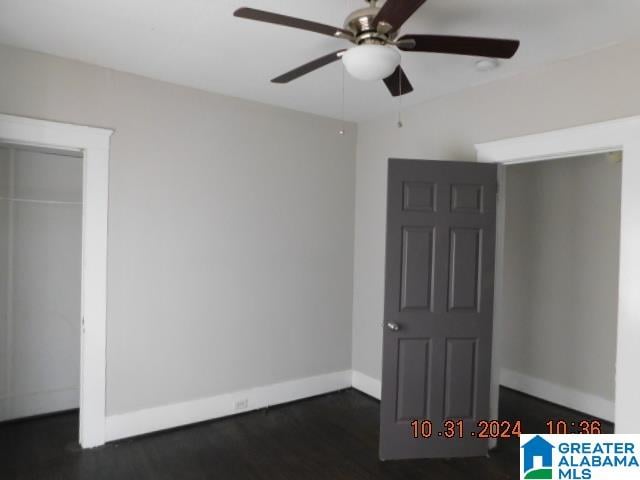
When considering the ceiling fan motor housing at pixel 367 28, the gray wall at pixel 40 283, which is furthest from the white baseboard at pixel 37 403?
the ceiling fan motor housing at pixel 367 28

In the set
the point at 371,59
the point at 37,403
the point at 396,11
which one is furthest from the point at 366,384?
the point at 396,11

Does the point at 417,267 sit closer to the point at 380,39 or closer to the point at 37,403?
the point at 380,39

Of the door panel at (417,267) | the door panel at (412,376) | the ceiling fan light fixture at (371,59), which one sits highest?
the ceiling fan light fixture at (371,59)

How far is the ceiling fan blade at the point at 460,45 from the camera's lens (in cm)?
174

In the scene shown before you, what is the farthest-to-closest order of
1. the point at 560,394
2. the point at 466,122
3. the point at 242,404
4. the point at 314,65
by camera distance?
the point at 560,394 → the point at 242,404 → the point at 466,122 → the point at 314,65

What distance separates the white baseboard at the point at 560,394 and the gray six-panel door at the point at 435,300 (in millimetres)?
1407

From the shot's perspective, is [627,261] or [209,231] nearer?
[627,261]

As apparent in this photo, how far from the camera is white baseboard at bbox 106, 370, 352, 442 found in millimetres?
3109

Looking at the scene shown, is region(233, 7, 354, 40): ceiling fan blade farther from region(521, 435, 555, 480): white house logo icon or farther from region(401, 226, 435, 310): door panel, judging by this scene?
region(521, 435, 555, 480): white house logo icon

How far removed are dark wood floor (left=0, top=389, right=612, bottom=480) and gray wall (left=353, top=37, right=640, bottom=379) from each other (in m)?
0.98

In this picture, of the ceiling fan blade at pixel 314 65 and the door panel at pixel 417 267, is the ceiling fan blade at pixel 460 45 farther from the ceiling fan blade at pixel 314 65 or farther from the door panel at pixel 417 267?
the door panel at pixel 417 267

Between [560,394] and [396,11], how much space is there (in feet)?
12.6

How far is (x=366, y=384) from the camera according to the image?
4.12m

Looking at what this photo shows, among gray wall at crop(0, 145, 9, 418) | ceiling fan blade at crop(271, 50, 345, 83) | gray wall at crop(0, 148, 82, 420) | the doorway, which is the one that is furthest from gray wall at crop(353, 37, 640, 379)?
gray wall at crop(0, 145, 9, 418)
